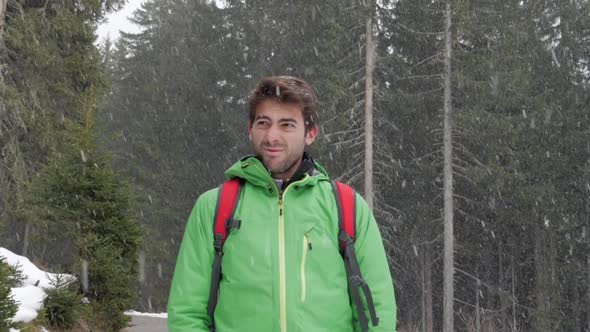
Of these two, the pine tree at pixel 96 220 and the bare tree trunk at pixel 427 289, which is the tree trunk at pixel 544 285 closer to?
the bare tree trunk at pixel 427 289

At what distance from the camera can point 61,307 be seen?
35.5 feet

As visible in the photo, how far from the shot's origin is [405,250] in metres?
33.9

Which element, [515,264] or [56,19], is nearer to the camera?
[56,19]

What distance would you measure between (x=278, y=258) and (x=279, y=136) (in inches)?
21.3

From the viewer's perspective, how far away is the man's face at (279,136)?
124 inches

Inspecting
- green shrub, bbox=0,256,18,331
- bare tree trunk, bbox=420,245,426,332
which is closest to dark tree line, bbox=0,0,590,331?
bare tree trunk, bbox=420,245,426,332

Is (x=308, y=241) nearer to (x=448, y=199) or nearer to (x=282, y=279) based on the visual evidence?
(x=282, y=279)

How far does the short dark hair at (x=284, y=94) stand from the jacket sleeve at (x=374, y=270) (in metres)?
0.51

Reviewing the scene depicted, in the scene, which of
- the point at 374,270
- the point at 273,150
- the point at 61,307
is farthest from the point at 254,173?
the point at 61,307

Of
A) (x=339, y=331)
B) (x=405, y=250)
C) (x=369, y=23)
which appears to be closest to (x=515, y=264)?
(x=405, y=250)

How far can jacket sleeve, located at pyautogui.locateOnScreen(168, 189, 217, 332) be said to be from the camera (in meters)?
2.93

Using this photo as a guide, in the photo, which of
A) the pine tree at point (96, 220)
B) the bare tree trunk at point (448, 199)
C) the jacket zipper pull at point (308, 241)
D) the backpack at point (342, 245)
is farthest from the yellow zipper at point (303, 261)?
the bare tree trunk at point (448, 199)

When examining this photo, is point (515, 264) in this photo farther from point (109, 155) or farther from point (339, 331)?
point (339, 331)

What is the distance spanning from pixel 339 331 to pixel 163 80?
120ft
